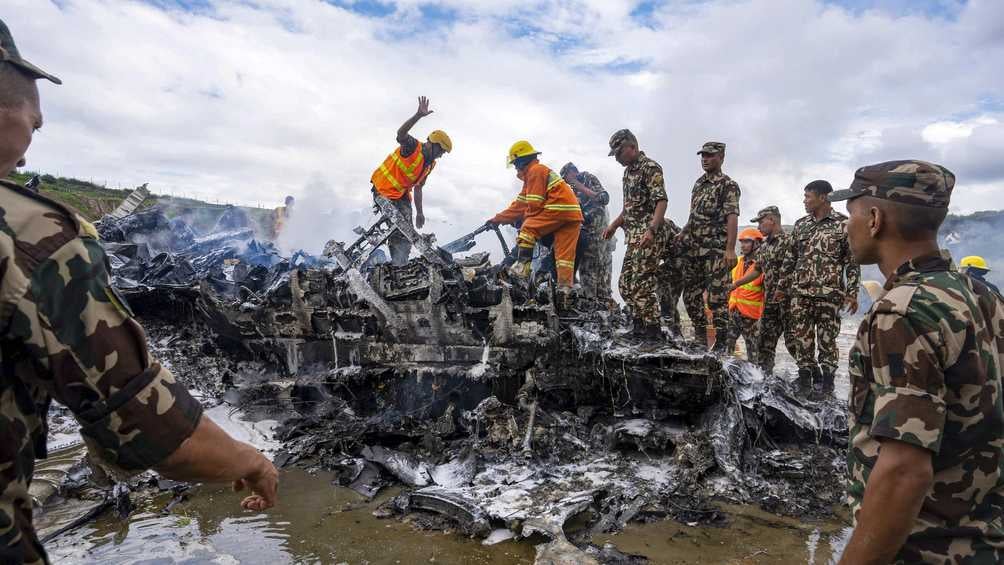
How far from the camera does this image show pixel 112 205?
55.1 feet

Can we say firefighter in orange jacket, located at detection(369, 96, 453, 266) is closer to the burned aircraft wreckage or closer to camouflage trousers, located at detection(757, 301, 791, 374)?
the burned aircraft wreckage

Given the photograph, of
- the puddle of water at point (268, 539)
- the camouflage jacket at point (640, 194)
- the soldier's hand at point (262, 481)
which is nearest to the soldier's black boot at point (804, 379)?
the camouflage jacket at point (640, 194)

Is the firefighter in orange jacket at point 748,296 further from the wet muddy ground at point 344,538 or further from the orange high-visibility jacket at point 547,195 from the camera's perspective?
the wet muddy ground at point 344,538

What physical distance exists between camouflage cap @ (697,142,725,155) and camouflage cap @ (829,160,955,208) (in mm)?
4327

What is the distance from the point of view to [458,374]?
4961mm

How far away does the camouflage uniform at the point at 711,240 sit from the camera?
5.50m

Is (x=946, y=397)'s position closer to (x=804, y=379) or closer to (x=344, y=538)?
(x=344, y=538)

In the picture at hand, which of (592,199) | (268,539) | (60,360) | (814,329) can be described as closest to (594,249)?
(592,199)

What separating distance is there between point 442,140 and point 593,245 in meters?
2.48

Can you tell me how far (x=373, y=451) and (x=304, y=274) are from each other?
2.26 meters

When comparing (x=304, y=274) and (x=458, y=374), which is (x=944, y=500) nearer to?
(x=458, y=374)

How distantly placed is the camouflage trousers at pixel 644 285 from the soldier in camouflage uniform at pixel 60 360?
4.53 m

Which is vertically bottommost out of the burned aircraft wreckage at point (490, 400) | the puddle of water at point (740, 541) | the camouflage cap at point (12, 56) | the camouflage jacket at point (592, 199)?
the puddle of water at point (740, 541)

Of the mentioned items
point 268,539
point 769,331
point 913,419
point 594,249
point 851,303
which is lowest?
point 268,539
